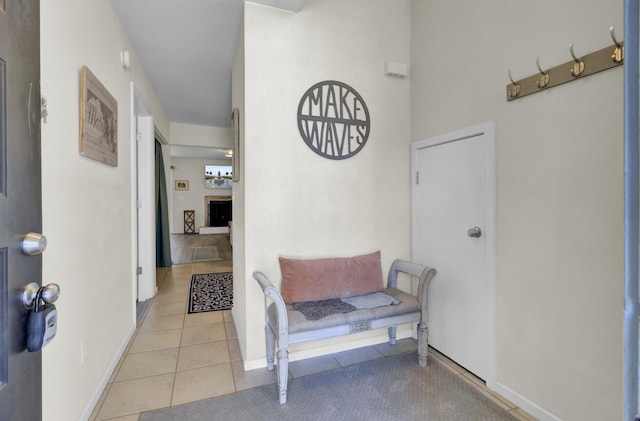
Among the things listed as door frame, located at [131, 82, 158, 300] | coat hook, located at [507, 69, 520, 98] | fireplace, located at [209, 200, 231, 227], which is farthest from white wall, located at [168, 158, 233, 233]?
coat hook, located at [507, 69, 520, 98]

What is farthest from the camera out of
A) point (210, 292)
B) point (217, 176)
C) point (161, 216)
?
point (217, 176)

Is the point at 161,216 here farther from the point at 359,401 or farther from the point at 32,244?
the point at 32,244

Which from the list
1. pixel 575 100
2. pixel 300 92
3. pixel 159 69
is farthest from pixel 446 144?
pixel 159 69

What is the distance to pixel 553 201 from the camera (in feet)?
5.14

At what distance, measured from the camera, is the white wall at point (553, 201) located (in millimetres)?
1347

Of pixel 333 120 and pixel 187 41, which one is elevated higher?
pixel 187 41

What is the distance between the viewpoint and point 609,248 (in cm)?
134

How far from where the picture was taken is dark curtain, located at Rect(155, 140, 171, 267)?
15.9ft

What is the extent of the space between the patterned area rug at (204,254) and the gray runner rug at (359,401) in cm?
440

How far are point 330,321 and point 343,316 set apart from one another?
0.30ft

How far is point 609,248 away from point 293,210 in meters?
1.74

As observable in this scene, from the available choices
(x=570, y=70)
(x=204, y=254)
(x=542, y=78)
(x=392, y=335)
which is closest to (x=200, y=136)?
(x=204, y=254)

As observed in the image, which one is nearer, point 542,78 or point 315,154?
point 542,78

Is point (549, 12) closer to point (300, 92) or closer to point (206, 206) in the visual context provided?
point (300, 92)
